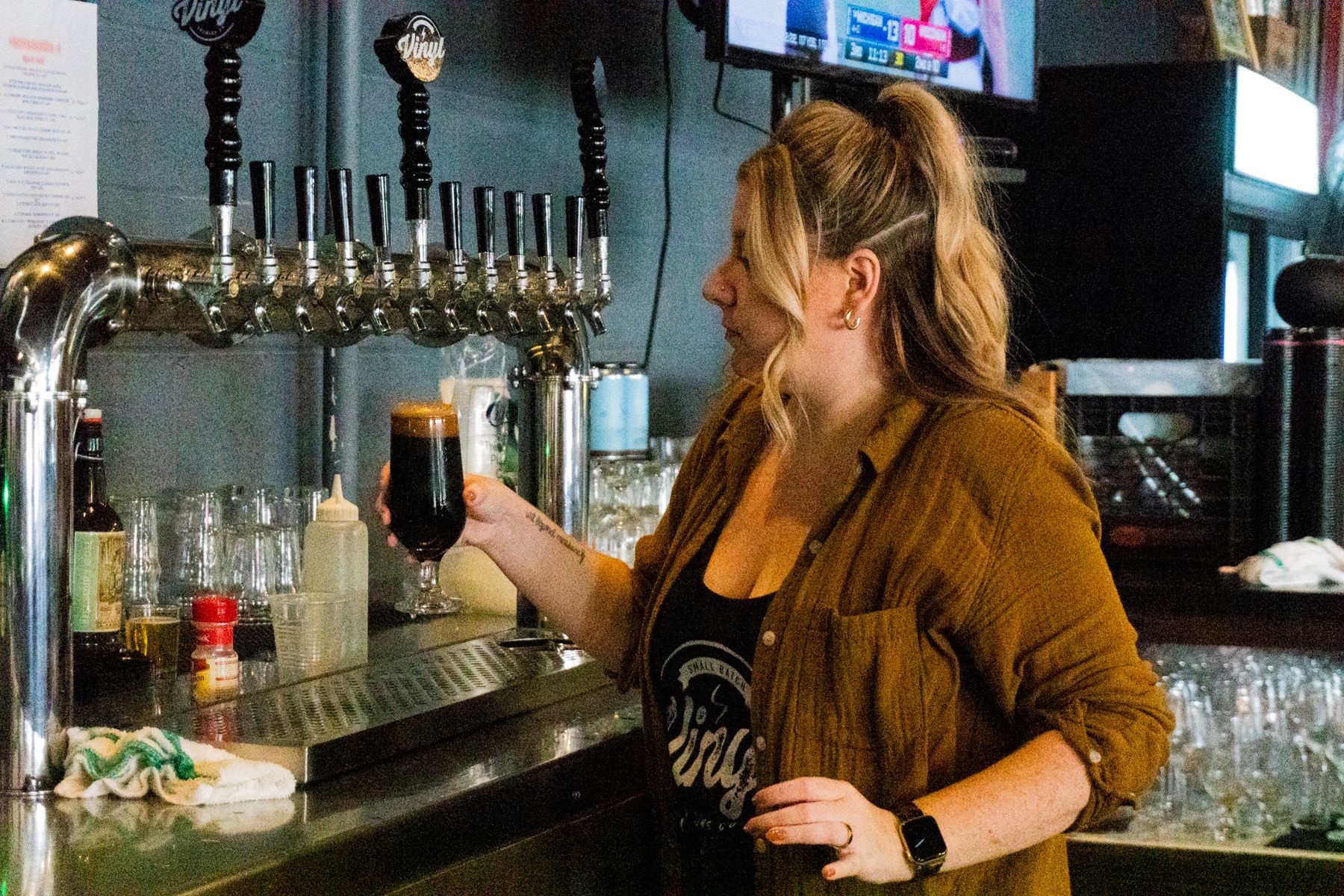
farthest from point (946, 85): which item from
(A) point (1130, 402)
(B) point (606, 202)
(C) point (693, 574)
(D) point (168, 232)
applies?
(C) point (693, 574)

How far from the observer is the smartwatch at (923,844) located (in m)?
1.39

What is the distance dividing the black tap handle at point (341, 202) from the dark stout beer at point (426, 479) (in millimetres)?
414

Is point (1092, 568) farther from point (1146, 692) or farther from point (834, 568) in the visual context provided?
point (834, 568)

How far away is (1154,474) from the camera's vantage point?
2766mm

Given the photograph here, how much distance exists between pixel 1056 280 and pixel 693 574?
2306 millimetres

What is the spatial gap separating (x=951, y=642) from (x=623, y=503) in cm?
127

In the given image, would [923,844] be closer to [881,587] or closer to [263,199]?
[881,587]

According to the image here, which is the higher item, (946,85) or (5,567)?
(946,85)

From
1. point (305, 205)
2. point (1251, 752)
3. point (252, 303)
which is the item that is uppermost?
point (305, 205)

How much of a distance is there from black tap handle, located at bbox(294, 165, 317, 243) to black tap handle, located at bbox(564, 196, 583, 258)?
0.46 m

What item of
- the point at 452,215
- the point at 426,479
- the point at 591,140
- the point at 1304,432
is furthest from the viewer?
the point at 1304,432

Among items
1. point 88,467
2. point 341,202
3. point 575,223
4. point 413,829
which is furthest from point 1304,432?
point 88,467

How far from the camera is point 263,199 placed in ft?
6.23

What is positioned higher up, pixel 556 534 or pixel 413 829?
pixel 556 534
